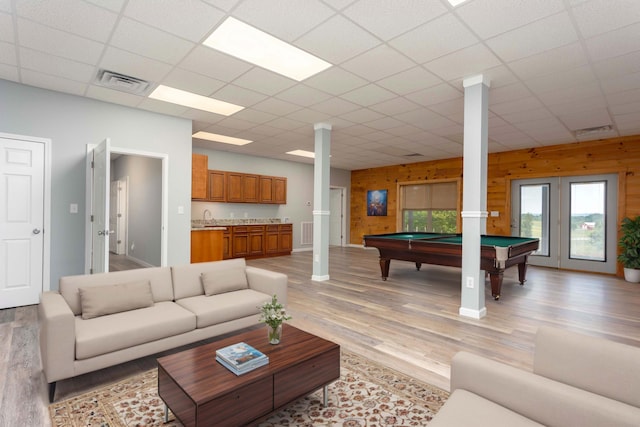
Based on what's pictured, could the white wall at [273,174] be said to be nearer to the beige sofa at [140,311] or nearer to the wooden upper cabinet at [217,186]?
the wooden upper cabinet at [217,186]

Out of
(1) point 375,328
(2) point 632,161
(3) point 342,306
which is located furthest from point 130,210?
(2) point 632,161

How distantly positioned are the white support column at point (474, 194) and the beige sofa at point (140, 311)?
2.20 meters

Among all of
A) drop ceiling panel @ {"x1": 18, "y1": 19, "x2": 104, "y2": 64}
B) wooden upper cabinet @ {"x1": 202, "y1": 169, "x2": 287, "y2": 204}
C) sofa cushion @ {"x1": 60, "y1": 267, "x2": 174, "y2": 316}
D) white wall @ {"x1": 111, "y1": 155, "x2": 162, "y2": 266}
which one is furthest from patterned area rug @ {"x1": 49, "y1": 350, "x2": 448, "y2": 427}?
wooden upper cabinet @ {"x1": 202, "y1": 169, "x2": 287, "y2": 204}

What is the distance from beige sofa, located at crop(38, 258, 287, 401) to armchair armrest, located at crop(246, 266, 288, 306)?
0.4 inches

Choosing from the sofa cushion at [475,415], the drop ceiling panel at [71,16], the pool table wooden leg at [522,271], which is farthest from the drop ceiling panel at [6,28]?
the pool table wooden leg at [522,271]

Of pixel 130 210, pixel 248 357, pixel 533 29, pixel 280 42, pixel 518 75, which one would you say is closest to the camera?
pixel 248 357

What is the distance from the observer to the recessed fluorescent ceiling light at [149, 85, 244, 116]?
181 inches

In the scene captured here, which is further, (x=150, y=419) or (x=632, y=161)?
(x=632, y=161)

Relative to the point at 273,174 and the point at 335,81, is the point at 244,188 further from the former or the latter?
the point at 335,81

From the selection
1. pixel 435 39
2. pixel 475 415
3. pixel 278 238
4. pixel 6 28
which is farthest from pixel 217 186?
pixel 475 415

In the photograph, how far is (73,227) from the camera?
462cm

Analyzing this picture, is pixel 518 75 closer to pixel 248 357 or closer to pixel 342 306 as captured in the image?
pixel 342 306

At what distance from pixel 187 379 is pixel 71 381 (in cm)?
132

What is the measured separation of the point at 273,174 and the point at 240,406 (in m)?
8.38
